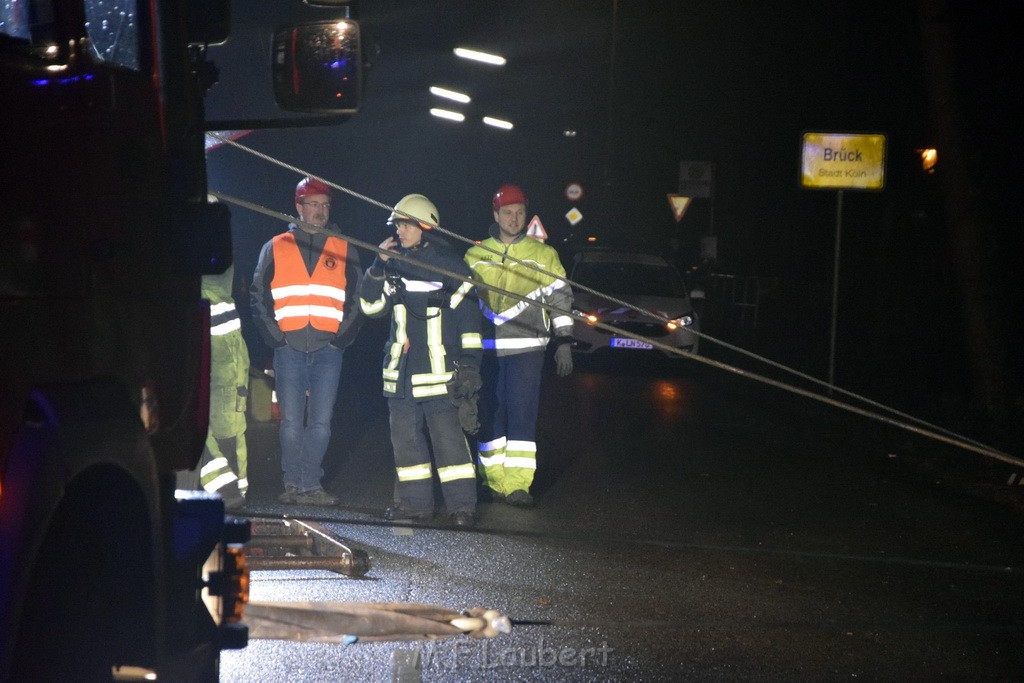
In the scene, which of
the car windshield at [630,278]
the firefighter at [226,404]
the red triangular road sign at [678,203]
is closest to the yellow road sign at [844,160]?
the car windshield at [630,278]

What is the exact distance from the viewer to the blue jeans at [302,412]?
28.1 feet

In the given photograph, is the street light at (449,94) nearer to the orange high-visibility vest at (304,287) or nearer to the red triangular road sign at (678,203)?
the red triangular road sign at (678,203)

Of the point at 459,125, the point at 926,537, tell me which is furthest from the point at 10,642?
the point at 459,125

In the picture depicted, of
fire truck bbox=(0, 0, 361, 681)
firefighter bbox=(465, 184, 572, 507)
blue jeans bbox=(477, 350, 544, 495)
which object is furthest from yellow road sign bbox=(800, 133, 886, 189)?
fire truck bbox=(0, 0, 361, 681)

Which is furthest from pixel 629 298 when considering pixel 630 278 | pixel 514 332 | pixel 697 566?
pixel 697 566

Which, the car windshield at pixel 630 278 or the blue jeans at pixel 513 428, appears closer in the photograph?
the blue jeans at pixel 513 428

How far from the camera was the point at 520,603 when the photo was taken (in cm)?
631

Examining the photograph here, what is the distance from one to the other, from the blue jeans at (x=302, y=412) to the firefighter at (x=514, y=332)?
3.57ft

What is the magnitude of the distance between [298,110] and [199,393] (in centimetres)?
87

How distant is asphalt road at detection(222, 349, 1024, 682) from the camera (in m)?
5.47

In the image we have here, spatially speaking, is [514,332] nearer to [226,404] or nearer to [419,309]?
[419,309]

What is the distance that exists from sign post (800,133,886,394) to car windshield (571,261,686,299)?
321 centimetres

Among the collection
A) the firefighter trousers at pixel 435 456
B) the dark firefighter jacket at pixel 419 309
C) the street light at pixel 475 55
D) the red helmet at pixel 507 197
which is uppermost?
the street light at pixel 475 55

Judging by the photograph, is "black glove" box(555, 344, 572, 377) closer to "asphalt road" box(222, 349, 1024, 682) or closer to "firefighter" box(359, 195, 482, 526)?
"asphalt road" box(222, 349, 1024, 682)
